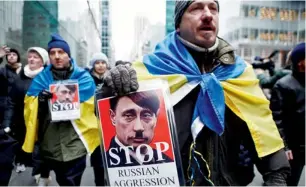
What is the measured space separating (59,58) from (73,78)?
216 millimetres

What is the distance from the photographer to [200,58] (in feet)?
5.42

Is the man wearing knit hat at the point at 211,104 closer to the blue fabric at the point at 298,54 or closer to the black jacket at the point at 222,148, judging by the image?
the black jacket at the point at 222,148

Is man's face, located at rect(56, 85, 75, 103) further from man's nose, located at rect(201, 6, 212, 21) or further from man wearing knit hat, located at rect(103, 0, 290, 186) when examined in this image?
man's nose, located at rect(201, 6, 212, 21)

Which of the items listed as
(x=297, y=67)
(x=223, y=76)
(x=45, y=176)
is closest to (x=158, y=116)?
(x=223, y=76)

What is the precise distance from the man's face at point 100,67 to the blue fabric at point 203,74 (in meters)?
3.30

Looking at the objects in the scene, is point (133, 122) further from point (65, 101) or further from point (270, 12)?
point (270, 12)

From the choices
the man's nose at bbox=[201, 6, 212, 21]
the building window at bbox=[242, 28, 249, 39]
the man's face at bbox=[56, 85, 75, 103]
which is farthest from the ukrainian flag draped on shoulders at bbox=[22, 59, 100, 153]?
the building window at bbox=[242, 28, 249, 39]

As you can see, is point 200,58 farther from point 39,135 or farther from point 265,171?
point 39,135

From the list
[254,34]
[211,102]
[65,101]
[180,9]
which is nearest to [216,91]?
[211,102]

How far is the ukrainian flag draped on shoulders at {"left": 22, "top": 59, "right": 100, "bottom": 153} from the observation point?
11.0 ft

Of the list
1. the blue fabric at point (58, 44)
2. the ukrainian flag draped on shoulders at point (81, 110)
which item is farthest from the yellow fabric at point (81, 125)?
the blue fabric at point (58, 44)

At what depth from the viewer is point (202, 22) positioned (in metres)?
1.56

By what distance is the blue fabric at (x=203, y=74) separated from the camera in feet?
5.07

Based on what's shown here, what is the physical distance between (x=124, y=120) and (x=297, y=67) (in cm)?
248
